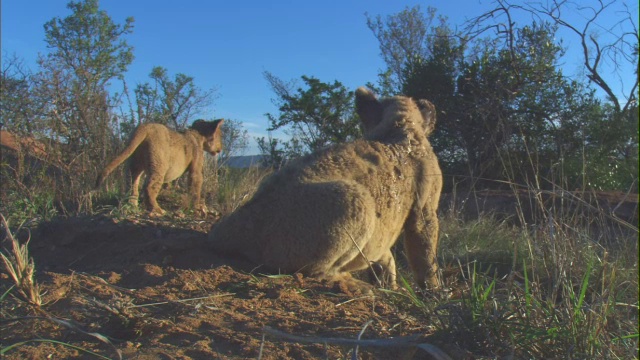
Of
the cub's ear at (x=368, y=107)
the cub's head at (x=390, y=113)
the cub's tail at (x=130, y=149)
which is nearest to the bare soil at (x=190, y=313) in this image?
the cub's head at (x=390, y=113)

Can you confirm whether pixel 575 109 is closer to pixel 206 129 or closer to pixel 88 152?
pixel 206 129

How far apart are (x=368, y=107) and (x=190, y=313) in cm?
380

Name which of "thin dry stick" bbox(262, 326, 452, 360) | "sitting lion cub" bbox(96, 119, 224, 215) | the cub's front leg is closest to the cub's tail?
"sitting lion cub" bbox(96, 119, 224, 215)

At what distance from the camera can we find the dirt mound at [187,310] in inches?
112

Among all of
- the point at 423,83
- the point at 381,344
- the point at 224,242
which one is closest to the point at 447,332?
the point at 381,344

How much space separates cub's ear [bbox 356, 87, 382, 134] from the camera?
6469mm

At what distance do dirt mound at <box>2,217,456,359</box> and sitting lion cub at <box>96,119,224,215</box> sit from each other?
372 centimetres

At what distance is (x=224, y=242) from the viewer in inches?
187

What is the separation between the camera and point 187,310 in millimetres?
3299

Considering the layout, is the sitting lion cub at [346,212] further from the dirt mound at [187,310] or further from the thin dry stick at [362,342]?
the thin dry stick at [362,342]

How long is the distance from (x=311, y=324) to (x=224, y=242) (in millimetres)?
1708

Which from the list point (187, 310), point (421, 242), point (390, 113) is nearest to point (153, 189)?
point (390, 113)

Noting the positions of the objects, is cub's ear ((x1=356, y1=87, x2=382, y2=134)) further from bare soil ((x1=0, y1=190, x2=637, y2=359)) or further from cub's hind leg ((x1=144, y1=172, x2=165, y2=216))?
cub's hind leg ((x1=144, y1=172, x2=165, y2=216))

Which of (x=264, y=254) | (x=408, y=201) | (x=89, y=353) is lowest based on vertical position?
(x=89, y=353)
